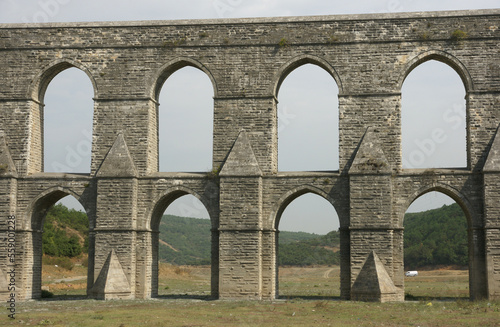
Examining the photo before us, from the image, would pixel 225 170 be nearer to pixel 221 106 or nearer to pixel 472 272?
pixel 221 106

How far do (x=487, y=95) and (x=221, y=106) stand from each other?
860cm

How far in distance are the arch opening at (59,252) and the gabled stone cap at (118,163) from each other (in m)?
1.87

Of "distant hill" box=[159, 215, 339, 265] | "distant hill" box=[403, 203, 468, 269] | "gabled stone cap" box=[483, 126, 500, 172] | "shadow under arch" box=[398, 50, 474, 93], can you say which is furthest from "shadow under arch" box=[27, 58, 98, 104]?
"distant hill" box=[403, 203, 468, 269]

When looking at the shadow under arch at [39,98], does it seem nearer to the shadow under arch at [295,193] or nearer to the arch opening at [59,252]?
the arch opening at [59,252]

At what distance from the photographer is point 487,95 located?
21.7m

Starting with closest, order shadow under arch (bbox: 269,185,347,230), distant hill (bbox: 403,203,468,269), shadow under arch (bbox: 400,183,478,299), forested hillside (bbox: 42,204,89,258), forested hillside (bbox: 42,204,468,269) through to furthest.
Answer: shadow under arch (bbox: 400,183,478,299) → shadow under arch (bbox: 269,185,347,230) → forested hillside (bbox: 42,204,89,258) → forested hillside (bbox: 42,204,468,269) → distant hill (bbox: 403,203,468,269)

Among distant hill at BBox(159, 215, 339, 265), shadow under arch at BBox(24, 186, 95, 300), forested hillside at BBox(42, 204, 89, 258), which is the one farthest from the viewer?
distant hill at BBox(159, 215, 339, 265)

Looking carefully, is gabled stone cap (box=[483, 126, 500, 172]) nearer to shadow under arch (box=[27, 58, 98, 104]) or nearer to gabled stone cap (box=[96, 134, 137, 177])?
gabled stone cap (box=[96, 134, 137, 177])

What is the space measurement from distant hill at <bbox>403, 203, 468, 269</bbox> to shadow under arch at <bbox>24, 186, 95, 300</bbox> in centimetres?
3599

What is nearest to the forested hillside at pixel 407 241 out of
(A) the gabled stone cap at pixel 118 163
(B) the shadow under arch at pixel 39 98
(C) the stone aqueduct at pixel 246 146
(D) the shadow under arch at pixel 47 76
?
(B) the shadow under arch at pixel 39 98

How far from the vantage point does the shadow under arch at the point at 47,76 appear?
23.2 m

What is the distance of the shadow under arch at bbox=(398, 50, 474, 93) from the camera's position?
2189cm

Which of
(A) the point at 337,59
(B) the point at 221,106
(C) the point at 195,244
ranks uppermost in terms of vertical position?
(A) the point at 337,59

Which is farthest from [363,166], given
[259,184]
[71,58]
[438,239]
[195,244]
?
[195,244]
